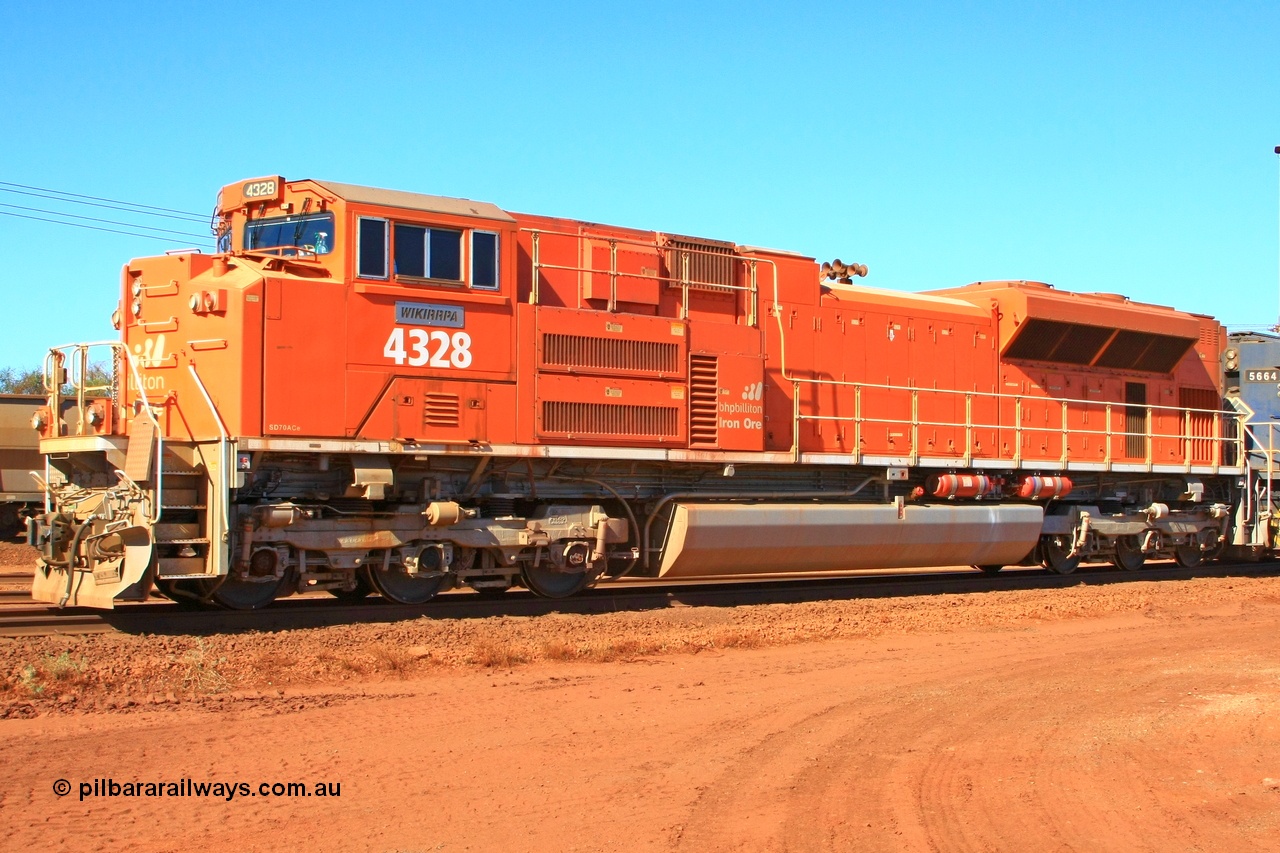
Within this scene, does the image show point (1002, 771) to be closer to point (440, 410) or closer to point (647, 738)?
point (647, 738)

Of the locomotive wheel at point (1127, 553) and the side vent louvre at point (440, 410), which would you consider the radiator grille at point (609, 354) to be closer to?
the side vent louvre at point (440, 410)

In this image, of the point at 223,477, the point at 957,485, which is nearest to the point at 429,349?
the point at 223,477

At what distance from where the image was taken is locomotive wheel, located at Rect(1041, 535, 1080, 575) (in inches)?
702

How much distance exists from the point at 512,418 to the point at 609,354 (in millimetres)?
1409

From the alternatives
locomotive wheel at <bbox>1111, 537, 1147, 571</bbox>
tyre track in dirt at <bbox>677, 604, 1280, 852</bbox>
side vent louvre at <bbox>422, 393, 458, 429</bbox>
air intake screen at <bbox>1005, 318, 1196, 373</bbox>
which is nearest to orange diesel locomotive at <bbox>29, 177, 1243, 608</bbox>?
side vent louvre at <bbox>422, 393, 458, 429</bbox>

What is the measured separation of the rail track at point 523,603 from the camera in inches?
435

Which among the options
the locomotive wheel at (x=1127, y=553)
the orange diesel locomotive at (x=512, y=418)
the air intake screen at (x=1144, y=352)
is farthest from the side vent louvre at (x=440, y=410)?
the locomotive wheel at (x=1127, y=553)

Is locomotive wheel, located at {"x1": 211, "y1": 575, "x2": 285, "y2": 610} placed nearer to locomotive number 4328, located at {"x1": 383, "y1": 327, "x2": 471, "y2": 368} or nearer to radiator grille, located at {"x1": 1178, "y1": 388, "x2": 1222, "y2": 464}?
locomotive number 4328, located at {"x1": 383, "y1": 327, "x2": 471, "y2": 368}

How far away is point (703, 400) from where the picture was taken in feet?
45.2

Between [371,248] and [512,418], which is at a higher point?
[371,248]

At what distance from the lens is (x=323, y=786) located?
20.6ft

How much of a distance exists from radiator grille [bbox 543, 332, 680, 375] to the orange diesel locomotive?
26mm

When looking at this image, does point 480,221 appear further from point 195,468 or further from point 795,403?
point 795,403

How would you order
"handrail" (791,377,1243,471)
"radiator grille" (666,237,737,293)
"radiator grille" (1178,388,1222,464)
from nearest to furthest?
"radiator grille" (666,237,737,293)
"handrail" (791,377,1243,471)
"radiator grille" (1178,388,1222,464)
